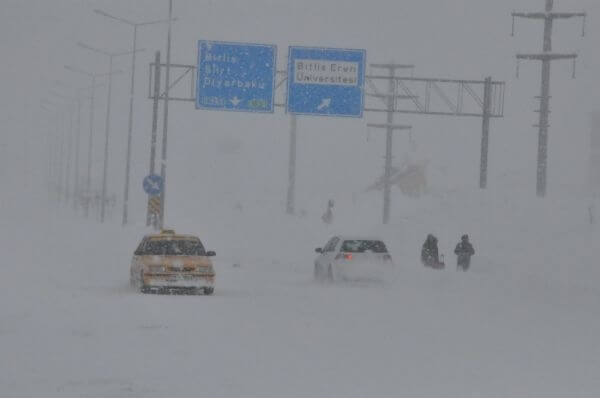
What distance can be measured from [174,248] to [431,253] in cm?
1318

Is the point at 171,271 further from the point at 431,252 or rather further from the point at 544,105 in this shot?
the point at 544,105

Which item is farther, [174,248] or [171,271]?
[174,248]

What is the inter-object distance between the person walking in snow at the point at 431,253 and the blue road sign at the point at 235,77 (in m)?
7.05

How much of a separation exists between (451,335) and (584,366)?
158 inches

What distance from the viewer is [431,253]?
3959 centimetres

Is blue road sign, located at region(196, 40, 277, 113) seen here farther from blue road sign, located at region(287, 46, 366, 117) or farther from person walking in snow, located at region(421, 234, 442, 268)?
person walking in snow, located at region(421, 234, 442, 268)

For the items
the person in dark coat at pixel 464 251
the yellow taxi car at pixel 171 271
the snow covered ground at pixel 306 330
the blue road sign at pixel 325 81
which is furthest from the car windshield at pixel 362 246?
the blue road sign at pixel 325 81

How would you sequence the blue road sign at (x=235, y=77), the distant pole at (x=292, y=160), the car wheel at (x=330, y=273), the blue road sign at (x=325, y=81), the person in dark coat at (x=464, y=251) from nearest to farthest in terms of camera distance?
1. the car wheel at (x=330, y=273)
2. the person in dark coat at (x=464, y=251)
3. the blue road sign at (x=235, y=77)
4. the blue road sign at (x=325, y=81)
5. the distant pole at (x=292, y=160)

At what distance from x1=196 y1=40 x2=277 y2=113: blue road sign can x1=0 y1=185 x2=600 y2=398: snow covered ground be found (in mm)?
5410

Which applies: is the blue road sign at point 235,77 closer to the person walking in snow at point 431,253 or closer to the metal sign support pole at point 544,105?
the person walking in snow at point 431,253

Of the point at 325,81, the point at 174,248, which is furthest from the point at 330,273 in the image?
the point at 325,81

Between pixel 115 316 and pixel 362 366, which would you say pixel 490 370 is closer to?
pixel 362 366

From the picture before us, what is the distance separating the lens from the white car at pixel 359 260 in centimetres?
3123

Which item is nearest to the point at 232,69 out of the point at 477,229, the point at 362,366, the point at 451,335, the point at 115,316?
the point at 477,229
